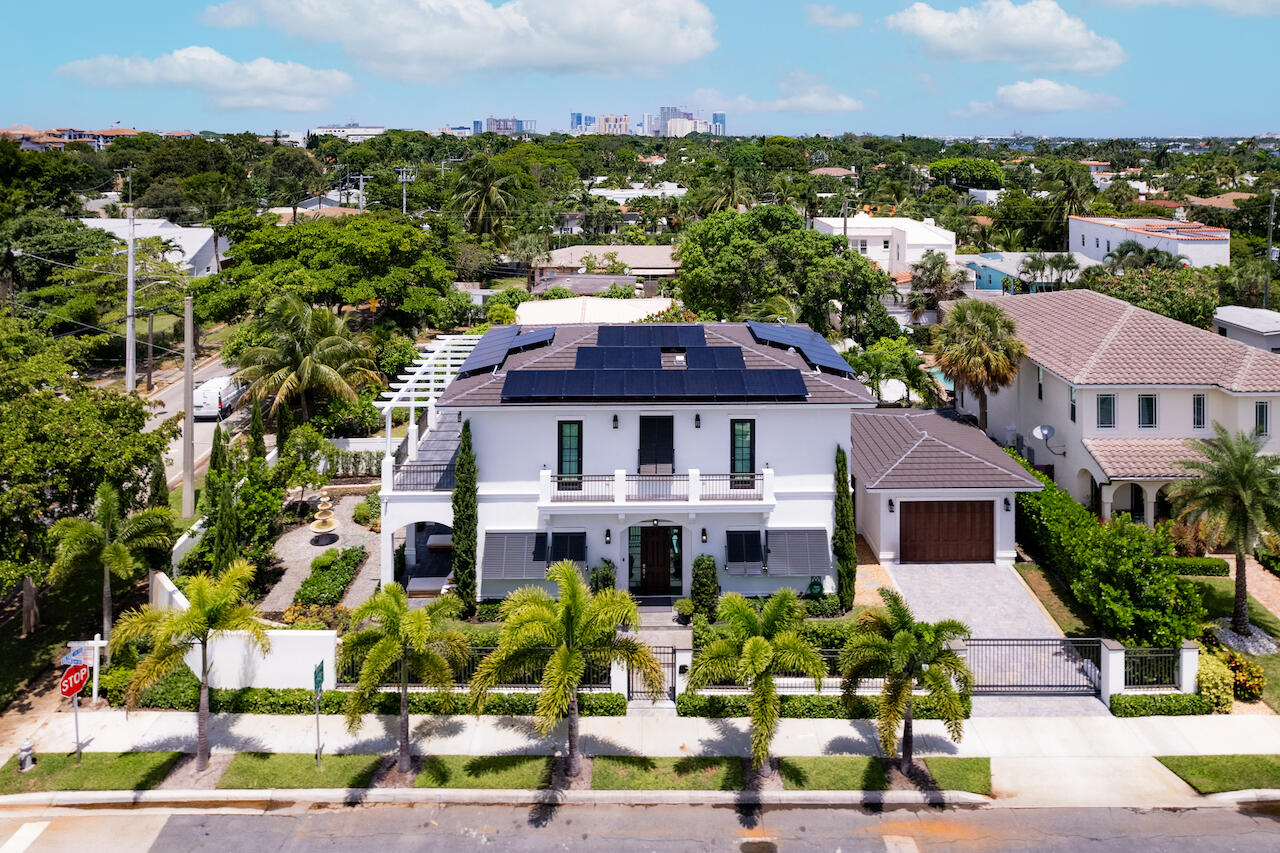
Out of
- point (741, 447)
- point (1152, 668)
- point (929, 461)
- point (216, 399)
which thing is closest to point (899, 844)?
point (1152, 668)

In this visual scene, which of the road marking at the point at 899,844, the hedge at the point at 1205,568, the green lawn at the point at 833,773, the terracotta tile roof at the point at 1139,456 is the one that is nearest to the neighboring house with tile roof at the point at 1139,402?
the terracotta tile roof at the point at 1139,456

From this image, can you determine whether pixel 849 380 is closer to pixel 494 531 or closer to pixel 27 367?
pixel 494 531

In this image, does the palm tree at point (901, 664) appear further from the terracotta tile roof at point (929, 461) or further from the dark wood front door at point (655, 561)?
the terracotta tile roof at point (929, 461)

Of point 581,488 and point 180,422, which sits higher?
point 180,422

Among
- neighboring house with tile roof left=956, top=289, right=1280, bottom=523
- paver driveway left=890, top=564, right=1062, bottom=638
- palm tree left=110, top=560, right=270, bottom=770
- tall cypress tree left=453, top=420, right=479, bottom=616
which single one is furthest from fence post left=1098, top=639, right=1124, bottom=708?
palm tree left=110, top=560, right=270, bottom=770

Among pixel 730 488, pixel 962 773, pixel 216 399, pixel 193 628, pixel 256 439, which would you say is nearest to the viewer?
pixel 193 628

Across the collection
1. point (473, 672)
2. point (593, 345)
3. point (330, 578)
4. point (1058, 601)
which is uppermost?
point (593, 345)

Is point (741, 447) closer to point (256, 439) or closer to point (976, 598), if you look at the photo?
point (976, 598)
